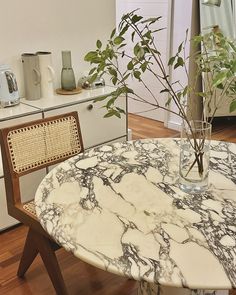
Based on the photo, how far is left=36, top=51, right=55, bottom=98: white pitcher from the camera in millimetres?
2617

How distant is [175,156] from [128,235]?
577mm

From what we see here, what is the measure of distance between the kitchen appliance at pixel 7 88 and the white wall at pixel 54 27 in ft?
0.55

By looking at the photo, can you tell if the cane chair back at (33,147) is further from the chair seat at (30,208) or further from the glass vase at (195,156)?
the glass vase at (195,156)

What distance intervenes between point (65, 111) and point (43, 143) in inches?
30.0

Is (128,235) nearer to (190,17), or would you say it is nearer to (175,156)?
(175,156)

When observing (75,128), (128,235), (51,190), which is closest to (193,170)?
(128,235)

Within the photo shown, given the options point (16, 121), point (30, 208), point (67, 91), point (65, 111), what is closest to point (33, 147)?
point (30, 208)

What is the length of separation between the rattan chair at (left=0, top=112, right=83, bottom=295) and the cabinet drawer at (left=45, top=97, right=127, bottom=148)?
2.07 feet

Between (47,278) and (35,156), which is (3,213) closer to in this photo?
(47,278)

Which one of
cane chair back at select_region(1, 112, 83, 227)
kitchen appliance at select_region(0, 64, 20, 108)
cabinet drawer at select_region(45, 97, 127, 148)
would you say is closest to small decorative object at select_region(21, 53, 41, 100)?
kitchen appliance at select_region(0, 64, 20, 108)

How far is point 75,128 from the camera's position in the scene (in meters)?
1.86

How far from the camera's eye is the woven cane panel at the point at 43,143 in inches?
65.6

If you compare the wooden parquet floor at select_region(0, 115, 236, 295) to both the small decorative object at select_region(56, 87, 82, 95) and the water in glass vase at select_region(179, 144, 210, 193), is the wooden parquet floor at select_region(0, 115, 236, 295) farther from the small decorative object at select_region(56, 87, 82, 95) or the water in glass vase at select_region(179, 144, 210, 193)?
the small decorative object at select_region(56, 87, 82, 95)

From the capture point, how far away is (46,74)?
266 cm
